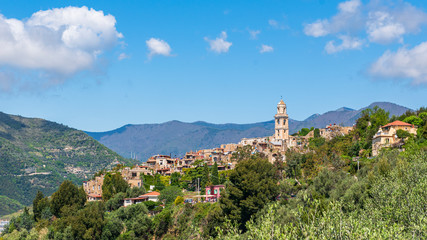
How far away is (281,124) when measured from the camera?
124 m

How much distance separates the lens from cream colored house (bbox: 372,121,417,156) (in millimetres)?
78562

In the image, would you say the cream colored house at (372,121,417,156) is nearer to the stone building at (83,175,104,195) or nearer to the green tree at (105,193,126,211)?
the green tree at (105,193,126,211)

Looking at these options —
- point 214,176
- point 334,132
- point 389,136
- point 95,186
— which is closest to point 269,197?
point 389,136

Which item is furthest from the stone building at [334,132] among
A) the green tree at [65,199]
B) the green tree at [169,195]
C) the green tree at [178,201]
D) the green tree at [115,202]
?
the green tree at [65,199]

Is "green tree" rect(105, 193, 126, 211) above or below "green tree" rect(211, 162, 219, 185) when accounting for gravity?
below

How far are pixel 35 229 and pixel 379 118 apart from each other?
6441 cm

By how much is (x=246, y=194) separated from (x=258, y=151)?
4563 centimetres

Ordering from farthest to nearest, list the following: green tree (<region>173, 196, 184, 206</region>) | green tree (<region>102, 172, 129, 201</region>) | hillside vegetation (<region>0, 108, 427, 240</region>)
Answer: green tree (<region>102, 172, 129, 201</region>) < green tree (<region>173, 196, 184, 206</region>) < hillside vegetation (<region>0, 108, 427, 240</region>)

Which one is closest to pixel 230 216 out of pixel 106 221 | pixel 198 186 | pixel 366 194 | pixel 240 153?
pixel 366 194

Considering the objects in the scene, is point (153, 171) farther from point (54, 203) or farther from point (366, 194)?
point (366, 194)

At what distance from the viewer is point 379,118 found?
89938 mm

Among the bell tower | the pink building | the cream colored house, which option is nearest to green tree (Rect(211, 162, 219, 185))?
the pink building

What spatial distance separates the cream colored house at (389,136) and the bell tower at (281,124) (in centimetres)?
4071

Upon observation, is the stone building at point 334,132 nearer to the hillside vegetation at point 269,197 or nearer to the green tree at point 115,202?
the hillside vegetation at point 269,197
